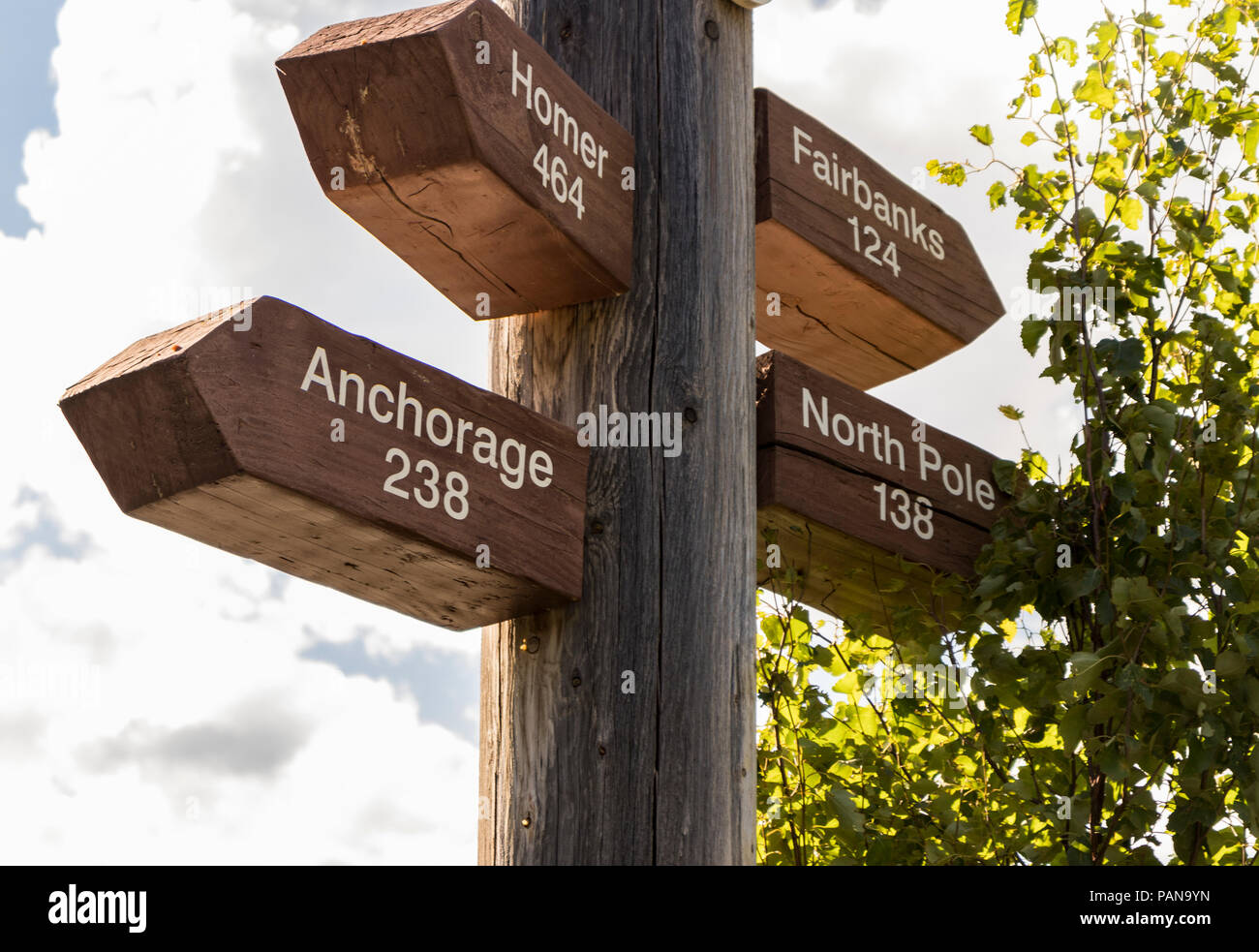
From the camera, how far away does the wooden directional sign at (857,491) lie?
2217mm

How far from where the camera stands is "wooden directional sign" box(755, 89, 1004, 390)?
92.8 inches

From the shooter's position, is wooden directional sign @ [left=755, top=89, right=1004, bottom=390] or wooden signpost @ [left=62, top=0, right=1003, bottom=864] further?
wooden directional sign @ [left=755, top=89, right=1004, bottom=390]

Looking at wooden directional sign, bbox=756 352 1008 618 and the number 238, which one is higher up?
wooden directional sign, bbox=756 352 1008 618

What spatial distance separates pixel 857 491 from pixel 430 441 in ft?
2.88

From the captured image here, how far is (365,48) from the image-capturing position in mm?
1816

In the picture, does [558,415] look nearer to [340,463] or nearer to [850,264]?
[340,463]

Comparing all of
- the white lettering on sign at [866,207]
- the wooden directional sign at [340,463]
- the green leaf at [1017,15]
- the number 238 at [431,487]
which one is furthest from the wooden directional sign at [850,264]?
the number 238 at [431,487]

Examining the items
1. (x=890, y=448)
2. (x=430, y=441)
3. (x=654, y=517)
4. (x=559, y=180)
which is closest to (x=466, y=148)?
(x=559, y=180)

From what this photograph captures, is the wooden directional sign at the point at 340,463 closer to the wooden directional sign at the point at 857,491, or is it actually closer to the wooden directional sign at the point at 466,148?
the wooden directional sign at the point at 466,148

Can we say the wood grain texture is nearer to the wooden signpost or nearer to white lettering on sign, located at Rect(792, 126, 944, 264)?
the wooden signpost

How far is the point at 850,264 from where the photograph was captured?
96.4 inches

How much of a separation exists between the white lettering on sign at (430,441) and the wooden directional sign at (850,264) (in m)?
0.73

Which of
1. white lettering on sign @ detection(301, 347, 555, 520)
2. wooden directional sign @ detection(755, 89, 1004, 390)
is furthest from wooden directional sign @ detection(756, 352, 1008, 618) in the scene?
white lettering on sign @ detection(301, 347, 555, 520)

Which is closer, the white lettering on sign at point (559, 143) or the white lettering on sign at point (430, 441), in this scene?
the white lettering on sign at point (430, 441)
